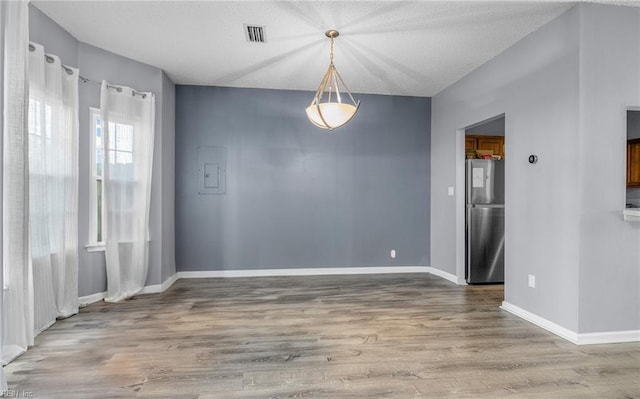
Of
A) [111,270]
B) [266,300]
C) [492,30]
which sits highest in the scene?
[492,30]

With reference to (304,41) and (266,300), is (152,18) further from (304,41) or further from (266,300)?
(266,300)

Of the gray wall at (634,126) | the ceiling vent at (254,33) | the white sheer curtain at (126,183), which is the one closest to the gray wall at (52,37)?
the white sheer curtain at (126,183)

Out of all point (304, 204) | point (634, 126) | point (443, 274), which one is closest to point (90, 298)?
point (304, 204)

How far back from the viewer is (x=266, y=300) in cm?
398

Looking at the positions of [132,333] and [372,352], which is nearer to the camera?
[372,352]

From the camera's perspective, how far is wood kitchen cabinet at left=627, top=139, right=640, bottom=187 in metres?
4.70

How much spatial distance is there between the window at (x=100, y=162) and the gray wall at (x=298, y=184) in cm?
110

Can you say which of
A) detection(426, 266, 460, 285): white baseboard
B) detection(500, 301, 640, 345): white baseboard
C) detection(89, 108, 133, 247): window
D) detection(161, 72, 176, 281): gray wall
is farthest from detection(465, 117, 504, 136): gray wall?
detection(89, 108, 133, 247): window

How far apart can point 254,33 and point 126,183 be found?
7.35ft

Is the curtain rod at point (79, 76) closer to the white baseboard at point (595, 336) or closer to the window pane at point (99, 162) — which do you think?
the window pane at point (99, 162)

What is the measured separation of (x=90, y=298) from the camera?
3.77 m

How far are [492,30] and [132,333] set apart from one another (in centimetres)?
430

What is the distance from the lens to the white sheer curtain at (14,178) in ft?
7.59

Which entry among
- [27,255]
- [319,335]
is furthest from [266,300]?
[27,255]
